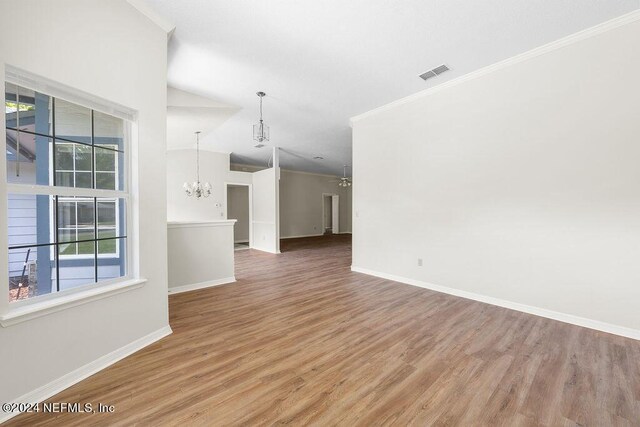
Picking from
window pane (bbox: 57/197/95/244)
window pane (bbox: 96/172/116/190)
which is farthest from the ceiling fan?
window pane (bbox: 57/197/95/244)

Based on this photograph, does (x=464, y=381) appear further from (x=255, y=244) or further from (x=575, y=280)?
(x=255, y=244)

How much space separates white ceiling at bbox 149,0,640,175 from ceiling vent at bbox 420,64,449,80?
3.4 inches

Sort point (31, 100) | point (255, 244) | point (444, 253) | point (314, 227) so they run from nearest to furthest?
point (31, 100)
point (444, 253)
point (255, 244)
point (314, 227)

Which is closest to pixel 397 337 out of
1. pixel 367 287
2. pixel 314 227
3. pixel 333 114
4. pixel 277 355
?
pixel 277 355

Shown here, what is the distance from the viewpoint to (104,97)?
6.69ft

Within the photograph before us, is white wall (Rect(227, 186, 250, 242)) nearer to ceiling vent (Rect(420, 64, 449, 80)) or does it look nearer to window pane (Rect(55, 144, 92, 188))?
window pane (Rect(55, 144, 92, 188))

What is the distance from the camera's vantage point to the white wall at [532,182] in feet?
8.38

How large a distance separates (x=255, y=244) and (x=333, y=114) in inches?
193

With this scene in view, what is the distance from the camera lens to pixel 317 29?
2.63 meters

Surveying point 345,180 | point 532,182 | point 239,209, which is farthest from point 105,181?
point 345,180

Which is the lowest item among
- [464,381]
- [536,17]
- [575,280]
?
[464,381]

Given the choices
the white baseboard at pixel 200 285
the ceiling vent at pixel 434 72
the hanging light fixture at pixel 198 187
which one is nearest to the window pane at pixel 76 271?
the white baseboard at pixel 200 285

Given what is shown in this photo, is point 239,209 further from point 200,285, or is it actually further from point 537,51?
point 537,51

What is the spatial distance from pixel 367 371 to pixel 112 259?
2.37 meters
